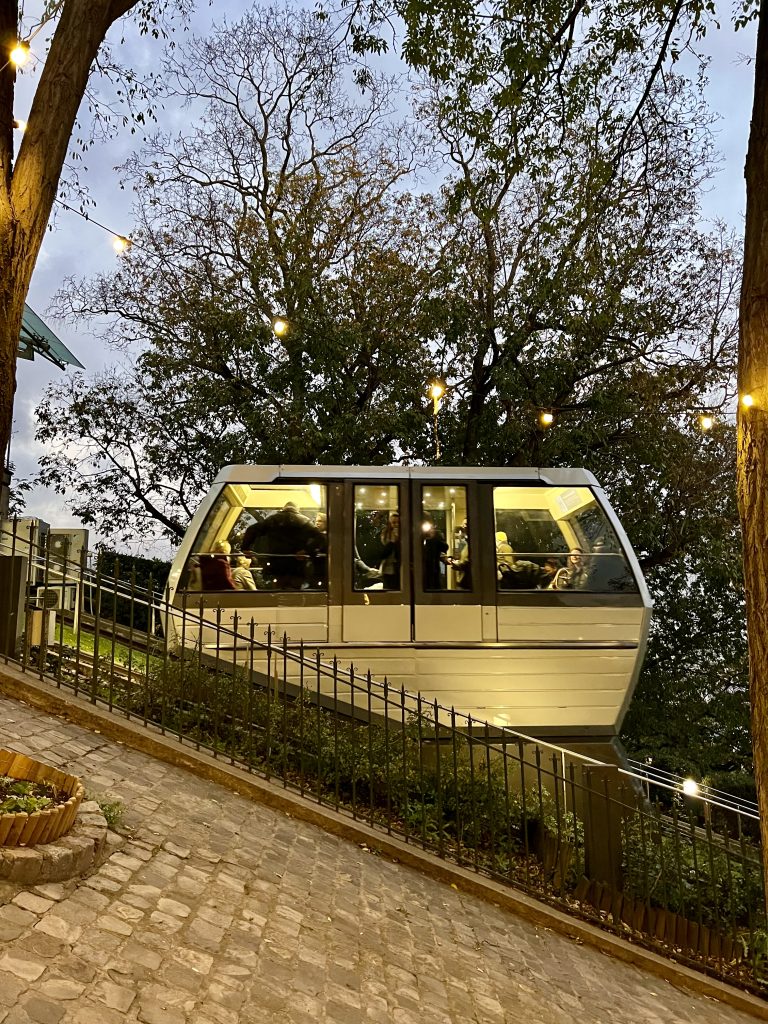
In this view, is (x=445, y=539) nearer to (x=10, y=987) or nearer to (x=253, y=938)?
(x=253, y=938)

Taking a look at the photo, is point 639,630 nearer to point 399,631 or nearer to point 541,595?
point 541,595

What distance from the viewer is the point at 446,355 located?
15164mm

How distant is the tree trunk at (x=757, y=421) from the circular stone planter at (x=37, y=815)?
12.3 feet

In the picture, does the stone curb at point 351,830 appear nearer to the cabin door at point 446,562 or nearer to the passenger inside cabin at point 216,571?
the passenger inside cabin at point 216,571

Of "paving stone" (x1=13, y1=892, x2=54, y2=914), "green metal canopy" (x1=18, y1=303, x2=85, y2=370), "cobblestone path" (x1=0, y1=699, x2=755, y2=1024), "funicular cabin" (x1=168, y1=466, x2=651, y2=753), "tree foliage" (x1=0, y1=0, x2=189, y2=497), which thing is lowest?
"cobblestone path" (x1=0, y1=699, x2=755, y2=1024)

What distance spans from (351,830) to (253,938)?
2.33 m

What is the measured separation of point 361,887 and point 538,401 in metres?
11.0

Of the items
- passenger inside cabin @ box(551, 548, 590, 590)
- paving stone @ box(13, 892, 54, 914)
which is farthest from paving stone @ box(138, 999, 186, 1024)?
passenger inside cabin @ box(551, 548, 590, 590)

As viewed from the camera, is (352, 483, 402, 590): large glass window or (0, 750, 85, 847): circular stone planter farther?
(352, 483, 402, 590): large glass window

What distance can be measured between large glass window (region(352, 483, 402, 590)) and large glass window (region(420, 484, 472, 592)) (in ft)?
1.11

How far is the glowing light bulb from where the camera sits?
17.1ft

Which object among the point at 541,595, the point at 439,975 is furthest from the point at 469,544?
the point at 439,975

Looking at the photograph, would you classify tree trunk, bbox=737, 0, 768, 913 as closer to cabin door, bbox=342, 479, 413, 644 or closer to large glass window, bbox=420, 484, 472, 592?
large glass window, bbox=420, 484, 472, 592

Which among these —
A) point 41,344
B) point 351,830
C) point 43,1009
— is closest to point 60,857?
point 43,1009
